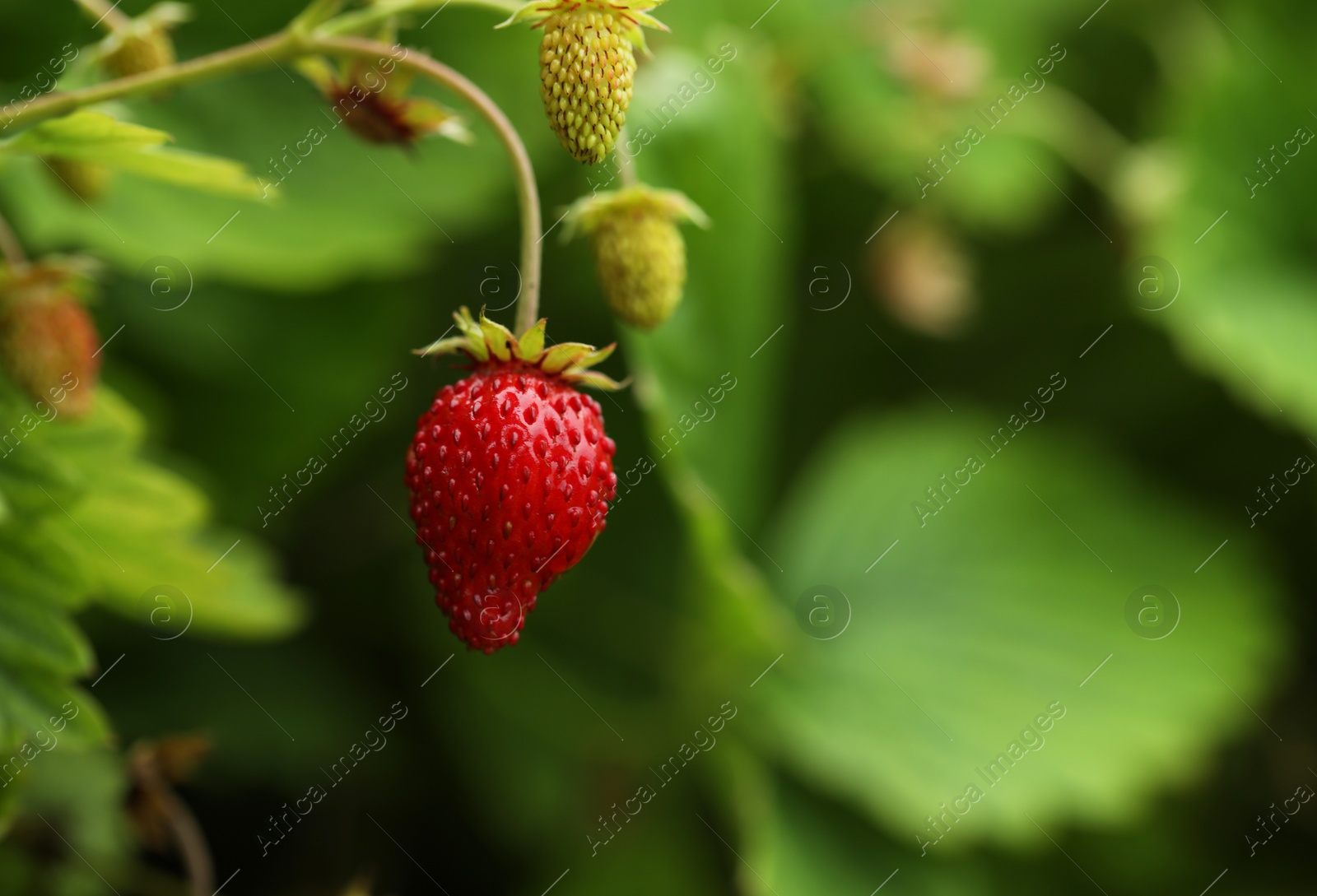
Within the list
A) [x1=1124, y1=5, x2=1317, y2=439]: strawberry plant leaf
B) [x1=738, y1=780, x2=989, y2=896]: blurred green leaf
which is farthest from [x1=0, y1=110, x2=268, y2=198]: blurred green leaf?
[x1=1124, y1=5, x2=1317, y2=439]: strawberry plant leaf

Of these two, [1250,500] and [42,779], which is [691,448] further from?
[1250,500]

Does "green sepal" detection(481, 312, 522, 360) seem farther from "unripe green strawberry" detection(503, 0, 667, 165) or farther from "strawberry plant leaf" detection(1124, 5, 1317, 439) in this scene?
"strawberry plant leaf" detection(1124, 5, 1317, 439)

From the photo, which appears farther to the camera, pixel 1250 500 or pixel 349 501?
pixel 1250 500

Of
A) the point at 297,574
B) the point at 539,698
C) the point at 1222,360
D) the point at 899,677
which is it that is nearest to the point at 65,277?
the point at 297,574

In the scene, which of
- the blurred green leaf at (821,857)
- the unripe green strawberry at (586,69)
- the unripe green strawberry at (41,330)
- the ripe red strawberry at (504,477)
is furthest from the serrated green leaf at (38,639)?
the blurred green leaf at (821,857)

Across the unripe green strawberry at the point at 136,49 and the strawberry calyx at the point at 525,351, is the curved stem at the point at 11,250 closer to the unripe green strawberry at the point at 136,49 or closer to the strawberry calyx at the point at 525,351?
the unripe green strawberry at the point at 136,49

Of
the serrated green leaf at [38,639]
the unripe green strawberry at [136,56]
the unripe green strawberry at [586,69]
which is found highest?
the unripe green strawberry at [586,69]
